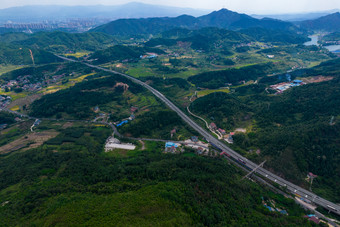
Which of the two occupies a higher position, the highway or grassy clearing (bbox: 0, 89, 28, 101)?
the highway

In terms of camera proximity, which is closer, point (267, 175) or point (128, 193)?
point (128, 193)

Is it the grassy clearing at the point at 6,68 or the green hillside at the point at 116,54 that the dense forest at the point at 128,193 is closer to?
the grassy clearing at the point at 6,68

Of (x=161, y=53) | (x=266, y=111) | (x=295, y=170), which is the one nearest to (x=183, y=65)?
(x=161, y=53)

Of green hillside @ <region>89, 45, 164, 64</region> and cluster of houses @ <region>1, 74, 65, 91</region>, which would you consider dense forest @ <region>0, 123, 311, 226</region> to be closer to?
cluster of houses @ <region>1, 74, 65, 91</region>

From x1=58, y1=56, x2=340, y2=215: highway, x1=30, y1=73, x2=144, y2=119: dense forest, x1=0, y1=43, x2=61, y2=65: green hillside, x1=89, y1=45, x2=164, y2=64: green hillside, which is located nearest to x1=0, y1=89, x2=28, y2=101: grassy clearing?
x1=30, y1=73, x2=144, y2=119: dense forest

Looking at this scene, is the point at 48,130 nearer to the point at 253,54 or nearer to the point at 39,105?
the point at 39,105

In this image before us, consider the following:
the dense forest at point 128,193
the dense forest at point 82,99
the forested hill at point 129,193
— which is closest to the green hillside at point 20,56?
the dense forest at point 82,99

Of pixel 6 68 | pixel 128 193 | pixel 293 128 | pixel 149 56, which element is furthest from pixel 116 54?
pixel 128 193

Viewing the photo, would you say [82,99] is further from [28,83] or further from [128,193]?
[128,193]

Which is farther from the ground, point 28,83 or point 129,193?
point 129,193
